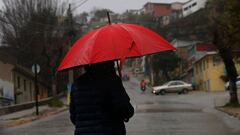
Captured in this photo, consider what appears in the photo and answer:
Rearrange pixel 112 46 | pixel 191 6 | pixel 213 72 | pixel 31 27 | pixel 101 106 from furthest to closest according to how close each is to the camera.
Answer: pixel 191 6
pixel 213 72
pixel 31 27
pixel 112 46
pixel 101 106

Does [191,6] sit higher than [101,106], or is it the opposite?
[191,6]

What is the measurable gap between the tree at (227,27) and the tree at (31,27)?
32.5 m

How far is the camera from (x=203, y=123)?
2005 centimetres

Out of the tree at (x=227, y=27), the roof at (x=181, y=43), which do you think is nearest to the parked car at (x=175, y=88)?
the tree at (x=227, y=27)

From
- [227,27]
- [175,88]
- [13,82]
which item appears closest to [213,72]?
[175,88]

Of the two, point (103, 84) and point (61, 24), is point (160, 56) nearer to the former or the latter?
point (61, 24)

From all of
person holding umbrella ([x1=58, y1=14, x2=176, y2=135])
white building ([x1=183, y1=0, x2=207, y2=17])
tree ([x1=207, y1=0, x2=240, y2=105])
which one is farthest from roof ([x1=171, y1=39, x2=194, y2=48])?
person holding umbrella ([x1=58, y1=14, x2=176, y2=135])

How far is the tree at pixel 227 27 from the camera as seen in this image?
684 inches

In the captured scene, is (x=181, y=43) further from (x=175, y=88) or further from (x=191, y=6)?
(x=191, y=6)

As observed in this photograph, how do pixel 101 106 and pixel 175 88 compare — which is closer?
pixel 101 106

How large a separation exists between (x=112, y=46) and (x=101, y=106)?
26.2 inches

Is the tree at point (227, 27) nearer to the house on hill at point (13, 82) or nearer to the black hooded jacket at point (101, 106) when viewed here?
the black hooded jacket at point (101, 106)

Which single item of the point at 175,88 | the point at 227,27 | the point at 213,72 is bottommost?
the point at 175,88

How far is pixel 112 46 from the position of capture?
18.7 ft
